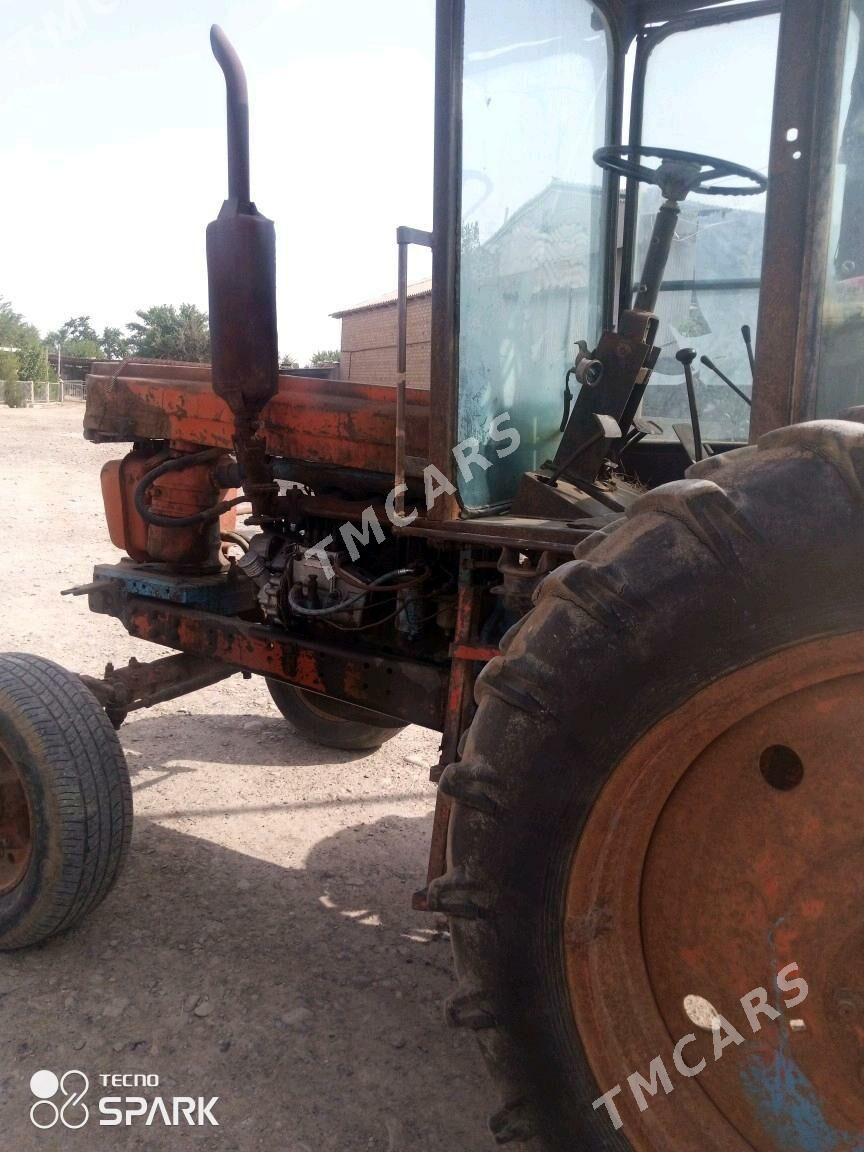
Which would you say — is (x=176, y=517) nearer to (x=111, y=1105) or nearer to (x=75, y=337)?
(x=111, y=1105)

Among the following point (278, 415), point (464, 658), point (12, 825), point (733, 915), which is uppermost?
point (278, 415)

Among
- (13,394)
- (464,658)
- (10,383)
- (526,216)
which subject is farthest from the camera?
(10,383)

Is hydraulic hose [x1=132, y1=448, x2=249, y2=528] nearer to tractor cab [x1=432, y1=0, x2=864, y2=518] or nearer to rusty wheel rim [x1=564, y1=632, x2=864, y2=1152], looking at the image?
tractor cab [x1=432, y1=0, x2=864, y2=518]

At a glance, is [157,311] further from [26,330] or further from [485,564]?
[485,564]

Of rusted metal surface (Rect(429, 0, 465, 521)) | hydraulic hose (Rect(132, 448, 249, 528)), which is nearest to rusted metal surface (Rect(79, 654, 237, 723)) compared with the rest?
hydraulic hose (Rect(132, 448, 249, 528))

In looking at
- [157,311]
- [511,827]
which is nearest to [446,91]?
[511,827]

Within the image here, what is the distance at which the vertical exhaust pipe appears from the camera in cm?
230

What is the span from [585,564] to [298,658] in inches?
64.7

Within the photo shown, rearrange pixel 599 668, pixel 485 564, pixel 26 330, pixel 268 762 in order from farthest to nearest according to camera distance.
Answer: pixel 26 330 < pixel 268 762 < pixel 485 564 < pixel 599 668

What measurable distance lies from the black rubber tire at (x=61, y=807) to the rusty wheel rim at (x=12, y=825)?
0.40ft

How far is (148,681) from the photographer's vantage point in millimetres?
3305

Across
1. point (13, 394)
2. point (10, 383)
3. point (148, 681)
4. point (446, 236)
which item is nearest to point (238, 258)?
point (446, 236)

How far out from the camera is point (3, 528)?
964cm

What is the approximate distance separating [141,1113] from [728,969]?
4.79 feet
